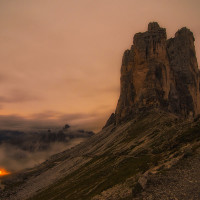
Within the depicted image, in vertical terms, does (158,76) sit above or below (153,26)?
below

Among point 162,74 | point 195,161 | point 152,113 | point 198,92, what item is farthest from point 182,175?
point 198,92

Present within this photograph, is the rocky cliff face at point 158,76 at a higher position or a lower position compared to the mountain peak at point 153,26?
lower

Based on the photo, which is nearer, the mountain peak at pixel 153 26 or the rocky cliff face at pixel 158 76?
the rocky cliff face at pixel 158 76

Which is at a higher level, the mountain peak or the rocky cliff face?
the mountain peak

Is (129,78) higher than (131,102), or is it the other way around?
(129,78)

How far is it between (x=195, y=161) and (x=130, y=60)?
143101 mm

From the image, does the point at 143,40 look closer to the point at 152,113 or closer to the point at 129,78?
the point at 129,78

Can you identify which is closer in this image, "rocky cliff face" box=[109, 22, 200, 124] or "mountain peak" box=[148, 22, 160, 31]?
"rocky cliff face" box=[109, 22, 200, 124]

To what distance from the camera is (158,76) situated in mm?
143375

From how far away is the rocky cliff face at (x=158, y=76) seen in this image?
140 meters

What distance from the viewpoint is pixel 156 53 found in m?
150

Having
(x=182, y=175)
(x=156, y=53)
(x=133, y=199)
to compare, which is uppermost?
(x=156, y=53)

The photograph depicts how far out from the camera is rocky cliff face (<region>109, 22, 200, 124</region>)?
140m

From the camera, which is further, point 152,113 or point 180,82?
point 180,82
